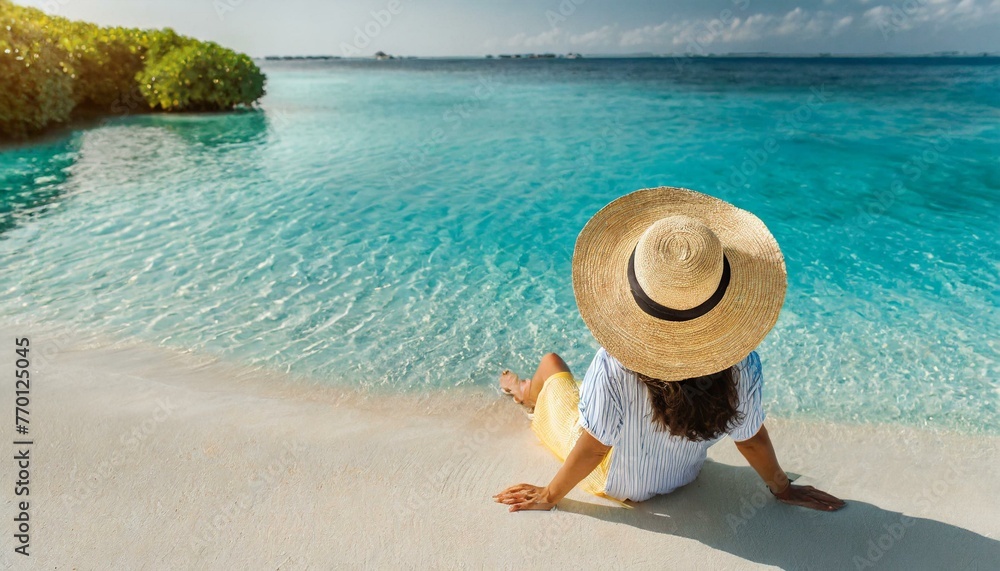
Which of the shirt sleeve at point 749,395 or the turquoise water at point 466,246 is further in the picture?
the turquoise water at point 466,246

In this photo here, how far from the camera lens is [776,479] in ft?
8.87

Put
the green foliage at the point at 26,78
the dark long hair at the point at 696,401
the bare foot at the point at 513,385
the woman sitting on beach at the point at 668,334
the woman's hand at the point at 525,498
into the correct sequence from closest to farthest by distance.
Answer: the woman sitting on beach at the point at 668,334 → the dark long hair at the point at 696,401 → the woman's hand at the point at 525,498 → the bare foot at the point at 513,385 → the green foliage at the point at 26,78

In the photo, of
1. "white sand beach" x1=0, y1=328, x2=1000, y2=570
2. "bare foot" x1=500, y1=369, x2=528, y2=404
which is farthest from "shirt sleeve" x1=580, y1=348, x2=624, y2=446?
"bare foot" x1=500, y1=369, x2=528, y2=404

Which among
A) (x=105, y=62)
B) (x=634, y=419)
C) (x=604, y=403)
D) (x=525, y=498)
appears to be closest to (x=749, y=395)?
(x=634, y=419)

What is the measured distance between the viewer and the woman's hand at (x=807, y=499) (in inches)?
110

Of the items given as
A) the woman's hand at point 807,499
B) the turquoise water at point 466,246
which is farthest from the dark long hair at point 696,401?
the turquoise water at point 466,246

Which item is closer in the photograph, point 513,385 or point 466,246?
point 513,385

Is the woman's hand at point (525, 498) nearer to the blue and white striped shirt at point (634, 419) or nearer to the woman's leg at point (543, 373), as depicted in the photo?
the blue and white striped shirt at point (634, 419)

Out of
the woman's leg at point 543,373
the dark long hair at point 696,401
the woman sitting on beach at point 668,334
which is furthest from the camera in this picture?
the woman's leg at point 543,373

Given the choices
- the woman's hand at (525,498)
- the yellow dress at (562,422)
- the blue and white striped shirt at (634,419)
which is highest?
the blue and white striped shirt at (634,419)

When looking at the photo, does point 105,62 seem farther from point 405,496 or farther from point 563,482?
point 563,482

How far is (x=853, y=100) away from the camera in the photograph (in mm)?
24969

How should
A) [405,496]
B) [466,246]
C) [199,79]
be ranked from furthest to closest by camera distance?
[199,79] < [466,246] < [405,496]

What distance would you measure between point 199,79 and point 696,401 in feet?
72.4
